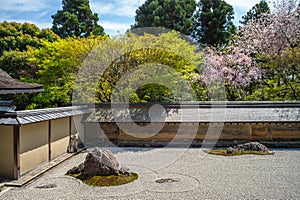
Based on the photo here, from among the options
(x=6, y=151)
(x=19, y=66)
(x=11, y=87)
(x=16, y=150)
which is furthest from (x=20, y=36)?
(x=16, y=150)

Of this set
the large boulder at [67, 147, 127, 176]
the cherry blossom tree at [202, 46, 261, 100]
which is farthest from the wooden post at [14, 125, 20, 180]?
the cherry blossom tree at [202, 46, 261, 100]

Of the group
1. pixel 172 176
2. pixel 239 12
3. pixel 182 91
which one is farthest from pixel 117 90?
pixel 239 12

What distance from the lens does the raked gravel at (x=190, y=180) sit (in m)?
5.09

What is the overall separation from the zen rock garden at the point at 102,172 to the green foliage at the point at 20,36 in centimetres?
1565

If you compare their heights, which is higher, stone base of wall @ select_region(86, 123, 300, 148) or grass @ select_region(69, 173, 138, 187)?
stone base of wall @ select_region(86, 123, 300, 148)

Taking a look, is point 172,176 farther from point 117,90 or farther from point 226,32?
point 226,32

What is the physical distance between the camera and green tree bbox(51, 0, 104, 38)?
25.0m

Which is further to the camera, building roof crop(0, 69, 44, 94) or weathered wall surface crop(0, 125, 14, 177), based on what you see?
building roof crop(0, 69, 44, 94)

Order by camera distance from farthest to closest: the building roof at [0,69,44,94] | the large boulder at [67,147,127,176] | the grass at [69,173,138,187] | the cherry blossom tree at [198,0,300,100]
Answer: the cherry blossom tree at [198,0,300,100], the building roof at [0,69,44,94], the large boulder at [67,147,127,176], the grass at [69,173,138,187]

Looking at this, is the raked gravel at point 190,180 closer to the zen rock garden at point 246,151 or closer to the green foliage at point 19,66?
the zen rock garden at point 246,151

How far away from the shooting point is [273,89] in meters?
13.6

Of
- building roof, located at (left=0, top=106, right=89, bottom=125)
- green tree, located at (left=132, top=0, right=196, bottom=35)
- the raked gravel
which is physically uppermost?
green tree, located at (left=132, top=0, right=196, bottom=35)

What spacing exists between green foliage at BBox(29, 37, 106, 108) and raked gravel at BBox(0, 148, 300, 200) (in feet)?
10.5

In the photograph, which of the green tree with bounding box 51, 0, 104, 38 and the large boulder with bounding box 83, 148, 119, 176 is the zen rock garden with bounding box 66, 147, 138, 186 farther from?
the green tree with bounding box 51, 0, 104, 38
